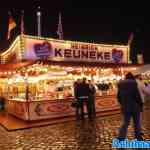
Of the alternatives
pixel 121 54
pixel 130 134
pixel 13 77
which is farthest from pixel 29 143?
pixel 121 54

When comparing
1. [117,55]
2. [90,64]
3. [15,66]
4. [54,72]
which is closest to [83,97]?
[90,64]

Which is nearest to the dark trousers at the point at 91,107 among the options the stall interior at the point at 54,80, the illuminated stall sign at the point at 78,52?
the stall interior at the point at 54,80

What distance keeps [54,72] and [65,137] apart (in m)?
7.77

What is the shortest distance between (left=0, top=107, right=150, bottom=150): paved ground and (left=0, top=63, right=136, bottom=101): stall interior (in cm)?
338

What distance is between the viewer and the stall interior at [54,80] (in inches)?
640

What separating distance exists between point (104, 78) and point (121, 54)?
1.76 meters

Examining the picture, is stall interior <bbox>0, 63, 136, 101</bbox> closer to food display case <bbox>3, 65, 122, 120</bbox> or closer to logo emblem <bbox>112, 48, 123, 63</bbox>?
food display case <bbox>3, 65, 122, 120</bbox>

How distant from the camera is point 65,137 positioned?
10359 mm

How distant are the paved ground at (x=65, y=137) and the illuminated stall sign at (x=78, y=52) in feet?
13.8

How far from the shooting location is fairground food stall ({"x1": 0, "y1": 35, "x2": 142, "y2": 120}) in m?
15.3

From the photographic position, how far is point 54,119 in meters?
15.3

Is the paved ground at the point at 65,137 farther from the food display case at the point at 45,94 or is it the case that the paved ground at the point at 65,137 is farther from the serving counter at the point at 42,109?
the food display case at the point at 45,94

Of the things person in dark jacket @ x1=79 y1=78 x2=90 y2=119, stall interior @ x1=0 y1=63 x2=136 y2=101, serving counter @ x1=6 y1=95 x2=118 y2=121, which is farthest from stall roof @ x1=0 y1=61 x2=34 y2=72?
person in dark jacket @ x1=79 y1=78 x2=90 y2=119

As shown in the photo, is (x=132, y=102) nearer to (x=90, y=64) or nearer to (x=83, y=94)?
(x=83, y=94)
